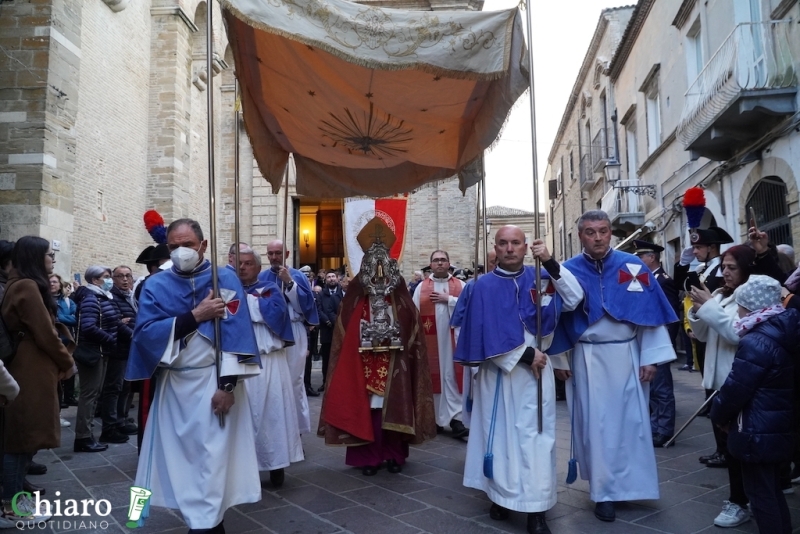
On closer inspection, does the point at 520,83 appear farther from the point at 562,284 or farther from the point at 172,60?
the point at 172,60

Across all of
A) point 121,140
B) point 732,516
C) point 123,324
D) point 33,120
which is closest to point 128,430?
point 123,324

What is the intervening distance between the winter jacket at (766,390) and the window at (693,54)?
1073 centimetres

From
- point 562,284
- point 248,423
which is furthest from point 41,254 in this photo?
point 562,284

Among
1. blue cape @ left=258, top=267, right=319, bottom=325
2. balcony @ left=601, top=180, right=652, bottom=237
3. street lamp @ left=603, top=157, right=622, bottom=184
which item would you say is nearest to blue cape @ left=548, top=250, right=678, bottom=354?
blue cape @ left=258, top=267, right=319, bottom=325

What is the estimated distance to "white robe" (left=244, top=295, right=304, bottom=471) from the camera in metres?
4.61

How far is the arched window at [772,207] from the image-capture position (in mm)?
9064

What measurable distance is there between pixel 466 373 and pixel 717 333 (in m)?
2.12

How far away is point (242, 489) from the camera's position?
352 centimetres

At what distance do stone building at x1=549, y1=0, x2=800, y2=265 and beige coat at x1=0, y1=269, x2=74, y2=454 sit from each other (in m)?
8.66

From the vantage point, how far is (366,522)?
380 cm

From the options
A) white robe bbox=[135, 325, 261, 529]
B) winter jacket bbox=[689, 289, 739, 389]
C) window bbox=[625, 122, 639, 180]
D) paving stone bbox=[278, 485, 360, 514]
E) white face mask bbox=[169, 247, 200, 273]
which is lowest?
paving stone bbox=[278, 485, 360, 514]

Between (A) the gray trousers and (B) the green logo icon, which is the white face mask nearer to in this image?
(B) the green logo icon

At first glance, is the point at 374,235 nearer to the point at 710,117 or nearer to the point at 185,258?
the point at 185,258

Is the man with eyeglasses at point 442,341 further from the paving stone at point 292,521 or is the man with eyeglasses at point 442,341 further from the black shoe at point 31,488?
the black shoe at point 31,488
